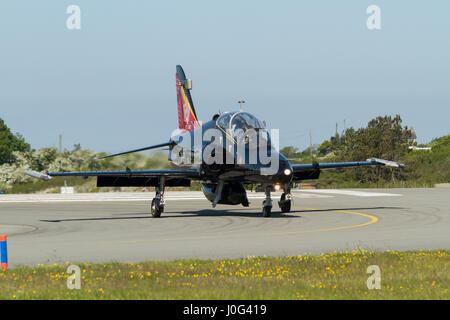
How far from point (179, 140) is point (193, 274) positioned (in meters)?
18.5

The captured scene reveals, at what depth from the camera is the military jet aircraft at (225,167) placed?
2258 centimetres

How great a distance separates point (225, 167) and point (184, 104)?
331 inches

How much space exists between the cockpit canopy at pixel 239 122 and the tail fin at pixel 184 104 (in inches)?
276

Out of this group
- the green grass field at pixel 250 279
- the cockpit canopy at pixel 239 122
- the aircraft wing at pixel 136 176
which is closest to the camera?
the green grass field at pixel 250 279

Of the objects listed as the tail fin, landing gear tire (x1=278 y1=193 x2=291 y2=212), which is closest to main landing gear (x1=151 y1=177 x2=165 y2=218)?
landing gear tire (x1=278 y1=193 x2=291 y2=212)

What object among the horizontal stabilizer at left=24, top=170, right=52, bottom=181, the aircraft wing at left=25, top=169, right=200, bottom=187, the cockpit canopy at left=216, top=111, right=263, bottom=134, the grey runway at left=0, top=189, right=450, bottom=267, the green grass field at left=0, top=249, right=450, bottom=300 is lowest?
the grey runway at left=0, top=189, right=450, bottom=267

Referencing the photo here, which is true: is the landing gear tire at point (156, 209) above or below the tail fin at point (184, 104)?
below

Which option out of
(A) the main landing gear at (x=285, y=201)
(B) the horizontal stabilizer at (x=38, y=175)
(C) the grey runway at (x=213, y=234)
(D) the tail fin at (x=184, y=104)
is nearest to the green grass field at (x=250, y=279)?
(C) the grey runway at (x=213, y=234)

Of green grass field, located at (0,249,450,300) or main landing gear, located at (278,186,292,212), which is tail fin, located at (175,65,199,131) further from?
green grass field, located at (0,249,450,300)

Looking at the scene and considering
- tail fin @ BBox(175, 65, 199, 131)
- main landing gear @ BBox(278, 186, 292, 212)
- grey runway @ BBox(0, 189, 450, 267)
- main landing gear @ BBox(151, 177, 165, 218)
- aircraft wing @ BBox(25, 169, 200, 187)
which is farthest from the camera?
tail fin @ BBox(175, 65, 199, 131)

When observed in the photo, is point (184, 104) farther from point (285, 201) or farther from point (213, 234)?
point (213, 234)

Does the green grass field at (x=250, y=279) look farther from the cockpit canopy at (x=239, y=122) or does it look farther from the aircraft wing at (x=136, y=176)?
the aircraft wing at (x=136, y=176)

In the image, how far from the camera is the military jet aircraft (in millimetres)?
22578
